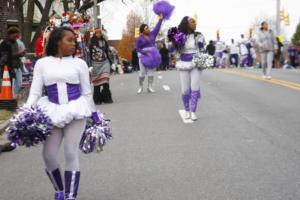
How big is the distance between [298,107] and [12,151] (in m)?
6.29

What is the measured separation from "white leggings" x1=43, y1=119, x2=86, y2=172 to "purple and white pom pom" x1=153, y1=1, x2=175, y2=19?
6.67 meters

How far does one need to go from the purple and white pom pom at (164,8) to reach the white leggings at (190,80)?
1.57 metres

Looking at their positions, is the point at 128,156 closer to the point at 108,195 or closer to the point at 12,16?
the point at 108,195

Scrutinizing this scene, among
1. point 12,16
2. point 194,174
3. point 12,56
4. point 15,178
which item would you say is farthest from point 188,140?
point 12,16

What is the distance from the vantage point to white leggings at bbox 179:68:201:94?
34.0 ft

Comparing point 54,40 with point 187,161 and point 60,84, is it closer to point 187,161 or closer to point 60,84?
point 60,84

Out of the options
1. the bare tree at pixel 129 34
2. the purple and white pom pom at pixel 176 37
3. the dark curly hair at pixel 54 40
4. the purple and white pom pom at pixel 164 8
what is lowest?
the bare tree at pixel 129 34

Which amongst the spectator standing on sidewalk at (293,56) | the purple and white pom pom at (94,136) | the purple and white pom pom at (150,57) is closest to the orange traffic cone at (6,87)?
the purple and white pom pom at (150,57)

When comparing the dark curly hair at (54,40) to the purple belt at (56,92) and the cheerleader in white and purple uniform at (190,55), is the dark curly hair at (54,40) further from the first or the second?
the cheerleader in white and purple uniform at (190,55)

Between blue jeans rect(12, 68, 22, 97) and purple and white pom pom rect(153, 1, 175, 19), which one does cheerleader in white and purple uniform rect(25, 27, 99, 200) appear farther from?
blue jeans rect(12, 68, 22, 97)

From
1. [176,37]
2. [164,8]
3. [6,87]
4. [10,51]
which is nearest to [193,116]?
[176,37]

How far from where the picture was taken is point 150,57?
1585cm

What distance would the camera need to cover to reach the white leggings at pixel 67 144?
16.6 feet

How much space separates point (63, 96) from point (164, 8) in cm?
669
